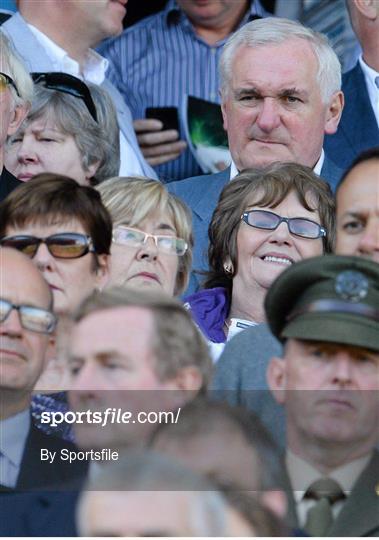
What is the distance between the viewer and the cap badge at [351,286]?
13.6 feet

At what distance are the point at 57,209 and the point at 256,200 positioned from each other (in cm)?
74

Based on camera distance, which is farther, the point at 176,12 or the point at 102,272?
the point at 176,12

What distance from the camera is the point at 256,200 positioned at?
18.0ft

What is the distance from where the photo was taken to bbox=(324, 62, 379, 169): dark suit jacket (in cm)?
661

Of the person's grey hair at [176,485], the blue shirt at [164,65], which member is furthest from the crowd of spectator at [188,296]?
the blue shirt at [164,65]

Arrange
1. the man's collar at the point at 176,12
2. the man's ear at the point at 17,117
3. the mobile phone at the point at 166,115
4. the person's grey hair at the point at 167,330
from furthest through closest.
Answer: the man's collar at the point at 176,12 → the mobile phone at the point at 166,115 → the man's ear at the point at 17,117 → the person's grey hair at the point at 167,330

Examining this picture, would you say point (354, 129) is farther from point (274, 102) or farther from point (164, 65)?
point (164, 65)

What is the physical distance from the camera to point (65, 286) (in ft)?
16.1

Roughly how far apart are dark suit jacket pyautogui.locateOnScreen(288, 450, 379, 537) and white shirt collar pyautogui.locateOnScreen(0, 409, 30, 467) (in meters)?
0.83

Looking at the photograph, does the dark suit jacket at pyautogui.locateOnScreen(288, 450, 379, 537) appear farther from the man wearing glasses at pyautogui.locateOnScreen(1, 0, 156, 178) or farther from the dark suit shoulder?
the man wearing glasses at pyautogui.locateOnScreen(1, 0, 156, 178)

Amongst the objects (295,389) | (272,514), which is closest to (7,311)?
(295,389)

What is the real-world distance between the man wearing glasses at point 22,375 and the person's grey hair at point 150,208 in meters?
0.93

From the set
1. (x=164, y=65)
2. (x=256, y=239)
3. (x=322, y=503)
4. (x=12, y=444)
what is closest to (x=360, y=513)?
(x=322, y=503)

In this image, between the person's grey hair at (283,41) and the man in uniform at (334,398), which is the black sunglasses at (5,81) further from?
the man in uniform at (334,398)
